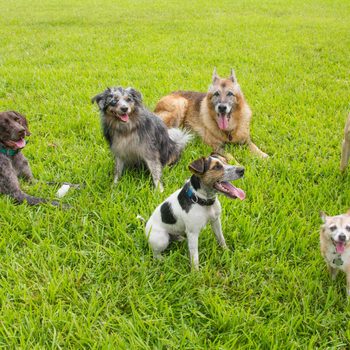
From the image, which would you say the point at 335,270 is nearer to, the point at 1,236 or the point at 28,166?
the point at 1,236

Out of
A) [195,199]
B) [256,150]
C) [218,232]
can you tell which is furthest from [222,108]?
[195,199]

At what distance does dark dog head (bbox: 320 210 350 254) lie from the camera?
2.45 metres

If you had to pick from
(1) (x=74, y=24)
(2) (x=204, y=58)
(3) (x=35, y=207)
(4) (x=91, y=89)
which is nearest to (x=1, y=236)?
(3) (x=35, y=207)

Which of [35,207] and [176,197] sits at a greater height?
[176,197]

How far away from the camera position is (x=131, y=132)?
407 cm

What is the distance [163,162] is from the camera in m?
4.35

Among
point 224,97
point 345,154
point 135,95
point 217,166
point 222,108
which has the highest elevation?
point 135,95

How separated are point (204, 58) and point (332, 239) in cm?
693

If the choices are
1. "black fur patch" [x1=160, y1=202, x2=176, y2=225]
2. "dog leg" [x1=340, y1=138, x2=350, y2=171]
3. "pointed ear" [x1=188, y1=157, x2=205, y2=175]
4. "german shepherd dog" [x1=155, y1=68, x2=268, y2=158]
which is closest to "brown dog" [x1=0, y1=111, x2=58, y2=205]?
"black fur patch" [x1=160, y1=202, x2=176, y2=225]

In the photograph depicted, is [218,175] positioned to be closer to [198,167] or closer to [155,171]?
[198,167]

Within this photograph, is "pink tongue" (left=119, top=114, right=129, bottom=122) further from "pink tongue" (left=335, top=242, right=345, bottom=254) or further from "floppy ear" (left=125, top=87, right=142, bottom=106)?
"pink tongue" (left=335, top=242, right=345, bottom=254)

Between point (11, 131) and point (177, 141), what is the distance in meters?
2.03

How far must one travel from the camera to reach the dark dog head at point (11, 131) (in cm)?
371

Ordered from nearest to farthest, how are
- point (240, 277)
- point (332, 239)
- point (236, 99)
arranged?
1. point (332, 239)
2. point (240, 277)
3. point (236, 99)
